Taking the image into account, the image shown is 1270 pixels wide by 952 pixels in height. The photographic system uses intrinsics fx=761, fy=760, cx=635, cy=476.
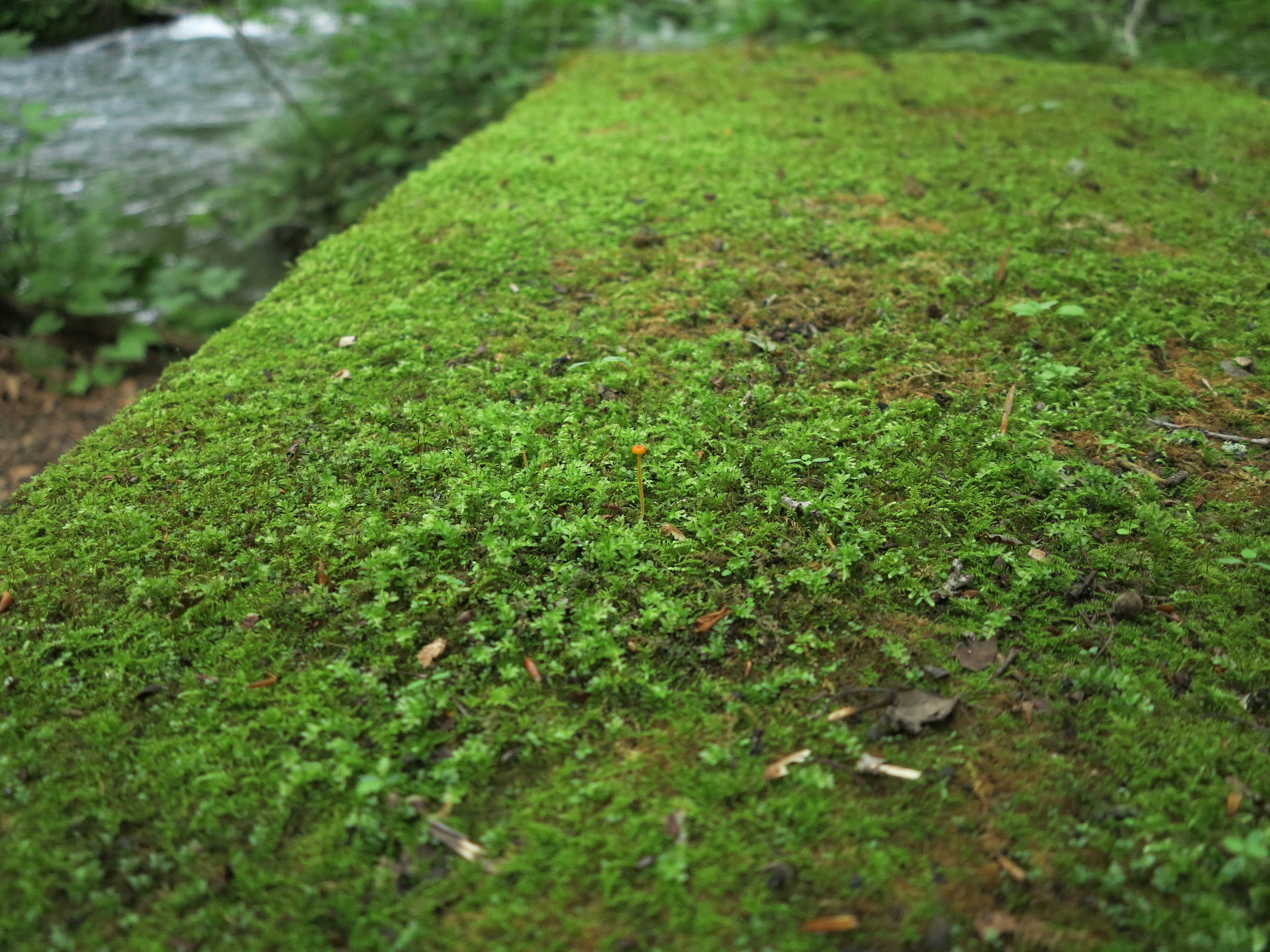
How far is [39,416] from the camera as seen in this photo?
235 inches

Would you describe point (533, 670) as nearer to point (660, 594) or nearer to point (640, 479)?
point (660, 594)

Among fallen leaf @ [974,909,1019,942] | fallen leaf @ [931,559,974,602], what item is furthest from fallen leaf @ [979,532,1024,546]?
fallen leaf @ [974,909,1019,942]

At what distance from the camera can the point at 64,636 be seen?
2.33 metres

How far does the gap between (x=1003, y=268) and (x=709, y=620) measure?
8.88 feet

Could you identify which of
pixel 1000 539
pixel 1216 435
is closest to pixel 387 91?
pixel 1000 539

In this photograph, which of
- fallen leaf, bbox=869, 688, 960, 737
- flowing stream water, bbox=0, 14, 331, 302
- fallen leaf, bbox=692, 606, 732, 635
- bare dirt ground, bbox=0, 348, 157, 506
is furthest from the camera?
flowing stream water, bbox=0, 14, 331, 302

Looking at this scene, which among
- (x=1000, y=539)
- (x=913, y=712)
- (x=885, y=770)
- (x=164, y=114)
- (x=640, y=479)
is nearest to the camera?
(x=885, y=770)

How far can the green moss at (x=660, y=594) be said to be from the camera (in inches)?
70.1

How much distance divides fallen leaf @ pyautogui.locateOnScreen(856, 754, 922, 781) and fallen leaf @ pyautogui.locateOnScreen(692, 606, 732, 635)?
1.86 feet

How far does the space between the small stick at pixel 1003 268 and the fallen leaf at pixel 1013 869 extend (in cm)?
293

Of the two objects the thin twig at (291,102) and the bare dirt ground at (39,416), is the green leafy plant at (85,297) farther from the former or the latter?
the thin twig at (291,102)

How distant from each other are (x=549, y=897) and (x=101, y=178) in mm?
9209

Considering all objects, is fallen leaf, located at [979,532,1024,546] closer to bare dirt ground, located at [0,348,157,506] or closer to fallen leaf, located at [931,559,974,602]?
fallen leaf, located at [931,559,974,602]

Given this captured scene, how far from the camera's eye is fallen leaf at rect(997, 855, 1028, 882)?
1763 mm
